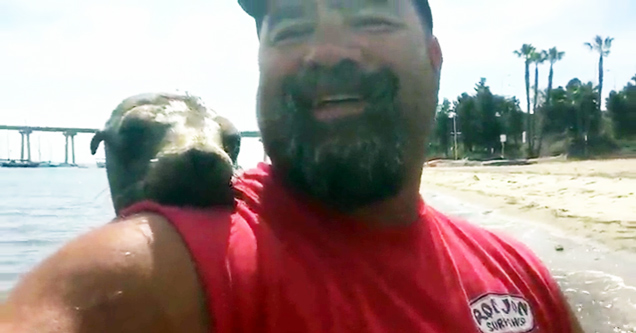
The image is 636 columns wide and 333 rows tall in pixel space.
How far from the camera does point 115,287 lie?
4.87 ft

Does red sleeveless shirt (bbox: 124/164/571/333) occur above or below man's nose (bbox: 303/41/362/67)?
below

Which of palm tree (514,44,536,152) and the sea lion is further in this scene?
palm tree (514,44,536,152)

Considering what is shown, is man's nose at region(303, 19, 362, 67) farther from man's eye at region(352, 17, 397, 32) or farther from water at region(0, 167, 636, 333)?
water at region(0, 167, 636, 333)

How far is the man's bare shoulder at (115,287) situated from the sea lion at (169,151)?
245 millimetres


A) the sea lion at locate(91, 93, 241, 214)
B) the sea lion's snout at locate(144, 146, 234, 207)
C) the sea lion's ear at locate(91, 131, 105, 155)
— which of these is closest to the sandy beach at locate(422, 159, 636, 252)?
the sea lion's ear at locate(91, 131, 105, 155)

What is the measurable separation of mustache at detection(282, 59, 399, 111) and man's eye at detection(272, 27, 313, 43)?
0.09 m

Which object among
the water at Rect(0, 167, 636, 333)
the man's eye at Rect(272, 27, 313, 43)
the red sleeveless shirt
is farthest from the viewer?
the water at Rect(0, 167, 636, 333)

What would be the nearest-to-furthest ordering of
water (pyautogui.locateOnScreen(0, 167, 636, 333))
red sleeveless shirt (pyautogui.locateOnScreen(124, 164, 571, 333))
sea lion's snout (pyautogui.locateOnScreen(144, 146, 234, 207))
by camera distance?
red sleeveless shirt (pyautogui.locateOnScreen(124, 164, 571, 333)) < sea lion's snout (pyautogui.locateOnScreen(144, 146, 234, 207)) < water (pyautogui.locateOnScreen(0, 167, 636, 333))

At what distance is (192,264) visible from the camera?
5.19 ft

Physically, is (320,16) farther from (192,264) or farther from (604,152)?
(604,152)

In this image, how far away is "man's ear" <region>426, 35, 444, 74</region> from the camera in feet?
7.06

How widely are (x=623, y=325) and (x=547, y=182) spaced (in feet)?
66.7

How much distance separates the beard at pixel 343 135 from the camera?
1880mm

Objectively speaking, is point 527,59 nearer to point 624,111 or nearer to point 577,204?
point 624,111
